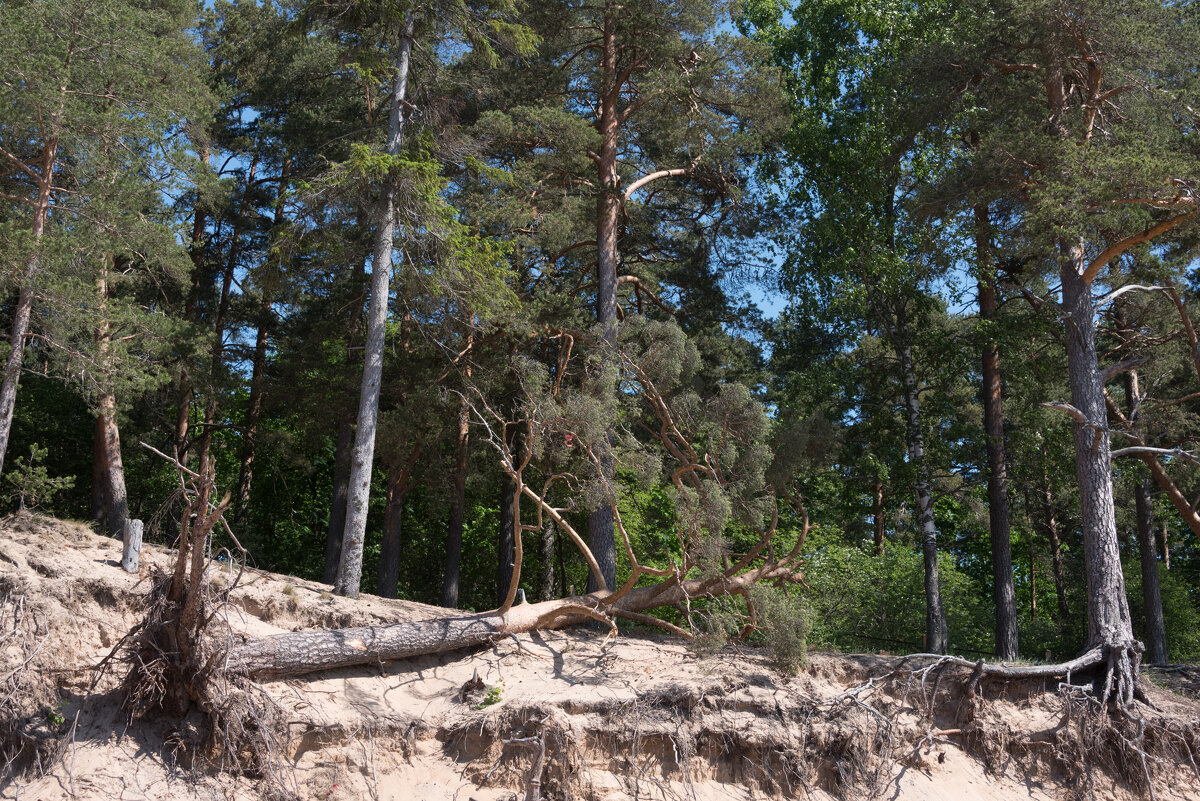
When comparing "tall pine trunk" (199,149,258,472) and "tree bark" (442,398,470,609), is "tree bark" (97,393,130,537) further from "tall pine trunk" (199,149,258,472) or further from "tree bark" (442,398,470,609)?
"tree bark" (442,398,470,609)

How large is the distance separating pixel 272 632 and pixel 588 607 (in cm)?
426

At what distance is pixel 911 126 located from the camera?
14266mm

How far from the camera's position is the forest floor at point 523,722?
8.25 meters

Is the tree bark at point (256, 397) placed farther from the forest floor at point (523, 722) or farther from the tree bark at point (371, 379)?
the forest floor at point (523, 722)

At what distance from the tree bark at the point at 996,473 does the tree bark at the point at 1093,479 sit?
1.59 meters

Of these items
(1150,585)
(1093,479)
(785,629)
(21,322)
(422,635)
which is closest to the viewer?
(422,635)

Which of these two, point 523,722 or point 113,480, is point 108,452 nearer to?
point 113,480

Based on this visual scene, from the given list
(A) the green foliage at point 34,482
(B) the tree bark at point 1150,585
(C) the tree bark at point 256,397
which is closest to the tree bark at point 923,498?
(B) the tree bark at point 1150,585

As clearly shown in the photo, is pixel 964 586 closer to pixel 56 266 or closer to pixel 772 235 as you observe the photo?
pixel 772 235

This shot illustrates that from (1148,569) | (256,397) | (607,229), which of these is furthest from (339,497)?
(1148,569)

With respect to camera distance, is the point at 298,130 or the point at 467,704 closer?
the point at 467,704

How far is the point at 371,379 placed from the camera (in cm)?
1338

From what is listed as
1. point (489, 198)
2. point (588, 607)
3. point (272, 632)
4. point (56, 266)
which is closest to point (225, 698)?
point (272, 632)

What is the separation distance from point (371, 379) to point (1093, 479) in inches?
433
